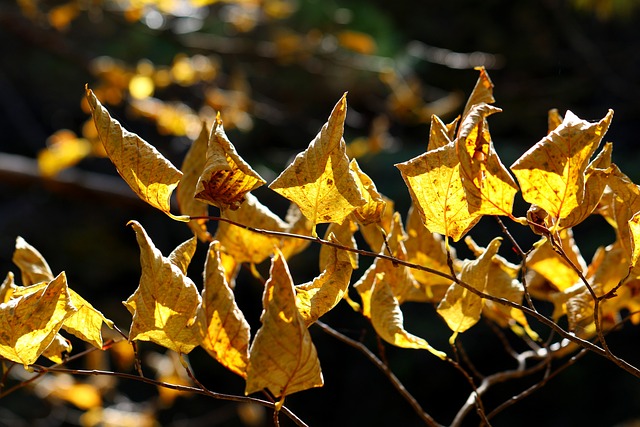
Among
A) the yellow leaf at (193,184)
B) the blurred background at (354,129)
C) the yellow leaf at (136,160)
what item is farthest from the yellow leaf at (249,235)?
the blurred background at (354,129)

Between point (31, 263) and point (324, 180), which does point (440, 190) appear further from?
point (31, 263)

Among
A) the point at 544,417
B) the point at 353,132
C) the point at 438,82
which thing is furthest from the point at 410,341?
the point at 438,82

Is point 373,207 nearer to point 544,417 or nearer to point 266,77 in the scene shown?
point 544,417

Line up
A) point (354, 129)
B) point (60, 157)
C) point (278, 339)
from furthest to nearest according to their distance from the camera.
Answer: point (354, 129), point (60, 157), point (278, 339)

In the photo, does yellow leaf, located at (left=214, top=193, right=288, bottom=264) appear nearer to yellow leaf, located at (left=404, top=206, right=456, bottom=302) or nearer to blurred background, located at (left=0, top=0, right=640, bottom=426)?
yellow leaf, located at (left=404, top=206, right=456, bottom=302)

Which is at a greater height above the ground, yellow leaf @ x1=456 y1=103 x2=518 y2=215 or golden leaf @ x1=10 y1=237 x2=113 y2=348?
yellow leaf @ x1=456 y1=103 x2=518 y2=215

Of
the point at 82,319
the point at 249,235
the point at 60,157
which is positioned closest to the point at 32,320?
the point at 82,319

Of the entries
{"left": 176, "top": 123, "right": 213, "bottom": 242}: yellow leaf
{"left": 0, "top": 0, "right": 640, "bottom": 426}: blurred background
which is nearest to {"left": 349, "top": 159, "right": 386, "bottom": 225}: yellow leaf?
{"left": 176, "top": 123, "right": 213, "bottom": 242}: yellow leaf

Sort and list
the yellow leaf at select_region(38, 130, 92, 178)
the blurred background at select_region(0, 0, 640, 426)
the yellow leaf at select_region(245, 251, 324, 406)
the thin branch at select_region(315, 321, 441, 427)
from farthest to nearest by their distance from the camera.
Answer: the blurred background at select_region(0, 0, 640, 426) → the yellow leaf at select_region(38, 130, 92, 178) → the thin branch at select_region(315, 321, 441, 427) → the yellow leaf at select_region(245, 251, 324, 406)
